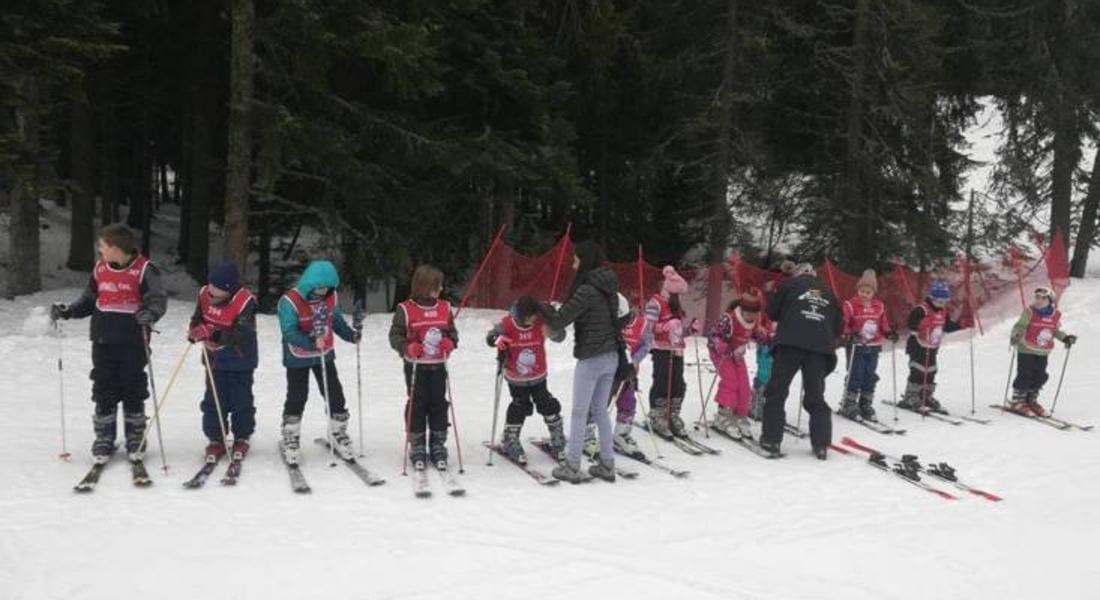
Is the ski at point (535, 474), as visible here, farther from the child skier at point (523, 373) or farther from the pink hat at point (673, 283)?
the pink hat at point (673, 283)

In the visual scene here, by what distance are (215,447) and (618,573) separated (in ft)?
12.0

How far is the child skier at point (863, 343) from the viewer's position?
9.65 meters

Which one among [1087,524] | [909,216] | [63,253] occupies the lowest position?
[1087,524]

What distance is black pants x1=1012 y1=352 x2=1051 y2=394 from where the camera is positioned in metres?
10.6

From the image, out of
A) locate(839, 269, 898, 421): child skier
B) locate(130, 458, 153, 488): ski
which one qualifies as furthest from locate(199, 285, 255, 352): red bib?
locate(839, 269, 898, 421): child skier

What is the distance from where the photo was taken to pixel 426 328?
21.7 feet

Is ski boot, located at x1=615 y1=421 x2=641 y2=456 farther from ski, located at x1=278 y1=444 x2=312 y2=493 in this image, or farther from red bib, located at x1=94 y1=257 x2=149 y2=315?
red bib, located at x1=94 y1=257 x2=149 y2=315

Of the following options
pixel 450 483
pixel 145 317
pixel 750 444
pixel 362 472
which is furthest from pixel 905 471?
pixel 145 317

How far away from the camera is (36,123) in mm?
13656

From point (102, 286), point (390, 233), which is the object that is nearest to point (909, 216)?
point (390, 233)

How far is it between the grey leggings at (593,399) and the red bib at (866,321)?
13.5 feet

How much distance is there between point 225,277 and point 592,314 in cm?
286

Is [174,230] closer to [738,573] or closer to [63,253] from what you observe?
[63,253]

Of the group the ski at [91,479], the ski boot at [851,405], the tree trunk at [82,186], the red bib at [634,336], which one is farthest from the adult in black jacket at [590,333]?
the tree trunk at [82,186]
